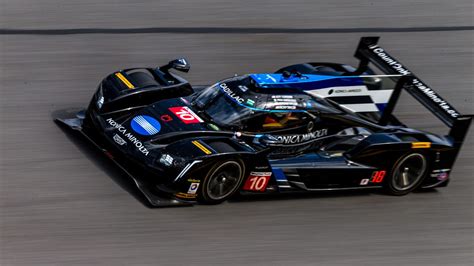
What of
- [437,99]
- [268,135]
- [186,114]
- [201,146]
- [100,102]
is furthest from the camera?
[100,102]

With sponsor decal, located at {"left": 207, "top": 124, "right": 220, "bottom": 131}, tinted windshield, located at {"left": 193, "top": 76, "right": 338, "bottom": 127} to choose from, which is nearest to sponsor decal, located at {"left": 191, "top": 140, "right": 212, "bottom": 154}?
sponsor decal, located at {"left": 207, "top": 124, "right": 220, "bottom": 131}

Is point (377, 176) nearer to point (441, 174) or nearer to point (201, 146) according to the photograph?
point (441, 174)

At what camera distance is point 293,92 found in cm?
881

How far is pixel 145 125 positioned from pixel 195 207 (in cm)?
122

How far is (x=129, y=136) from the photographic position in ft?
27.2

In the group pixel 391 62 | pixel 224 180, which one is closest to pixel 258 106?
pixel 224 180

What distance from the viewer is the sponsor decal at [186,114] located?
855 centimetres

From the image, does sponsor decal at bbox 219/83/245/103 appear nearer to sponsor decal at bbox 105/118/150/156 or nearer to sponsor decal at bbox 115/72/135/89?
sponsor decal at bbox 115/72/135/89

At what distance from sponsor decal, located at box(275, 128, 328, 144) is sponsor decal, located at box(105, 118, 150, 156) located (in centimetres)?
153

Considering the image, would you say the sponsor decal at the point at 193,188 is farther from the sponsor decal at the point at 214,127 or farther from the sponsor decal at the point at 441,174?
the sponsor decal at the point at 441,174

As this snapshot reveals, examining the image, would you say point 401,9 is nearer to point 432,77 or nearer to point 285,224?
point 432,77

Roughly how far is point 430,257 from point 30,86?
20.5 ft

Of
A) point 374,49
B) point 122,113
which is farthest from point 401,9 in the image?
point 122,113

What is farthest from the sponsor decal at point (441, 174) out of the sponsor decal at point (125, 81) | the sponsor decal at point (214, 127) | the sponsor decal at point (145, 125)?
the sponsor decal at point (125, 81)
